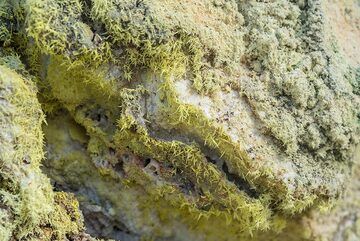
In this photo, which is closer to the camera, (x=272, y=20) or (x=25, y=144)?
(x=25, y=144)

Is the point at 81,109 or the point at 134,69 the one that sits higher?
the point at 134,69

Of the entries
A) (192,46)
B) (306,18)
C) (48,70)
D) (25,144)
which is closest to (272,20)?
(306,18)

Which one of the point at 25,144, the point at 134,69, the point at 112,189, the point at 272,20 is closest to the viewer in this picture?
the point at 25,144

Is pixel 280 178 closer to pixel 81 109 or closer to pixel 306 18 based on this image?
pixel 306 18

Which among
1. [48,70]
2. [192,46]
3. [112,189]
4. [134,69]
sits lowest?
[112,189]

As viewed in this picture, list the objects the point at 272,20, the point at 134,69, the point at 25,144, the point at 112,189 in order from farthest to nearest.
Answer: the point at 112,189, the point at 272,20, the point at 134,69, the point at 25,144

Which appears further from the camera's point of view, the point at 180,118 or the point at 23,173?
the point at 180,118

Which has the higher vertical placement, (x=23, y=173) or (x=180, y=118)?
(x=180, y=118)
